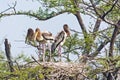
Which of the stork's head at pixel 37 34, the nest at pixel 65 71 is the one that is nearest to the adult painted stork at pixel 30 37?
the stork's head at pixel 37 34

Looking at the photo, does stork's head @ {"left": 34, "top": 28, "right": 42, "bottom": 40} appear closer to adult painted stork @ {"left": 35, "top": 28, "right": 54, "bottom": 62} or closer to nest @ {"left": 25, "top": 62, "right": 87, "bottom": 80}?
adult painted stork @ {"left": 35, "top": 28, "right": 54, "bottom": 62}

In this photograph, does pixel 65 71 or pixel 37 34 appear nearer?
pixel 65 71

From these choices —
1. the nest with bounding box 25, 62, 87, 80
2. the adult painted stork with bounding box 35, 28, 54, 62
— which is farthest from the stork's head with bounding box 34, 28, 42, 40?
the nest with bounding box 25, 62, 87, 80

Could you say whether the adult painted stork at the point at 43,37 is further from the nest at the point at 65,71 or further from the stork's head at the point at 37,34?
the nest at the point at 65,71

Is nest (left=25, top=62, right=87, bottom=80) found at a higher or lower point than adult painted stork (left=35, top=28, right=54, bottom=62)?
lower

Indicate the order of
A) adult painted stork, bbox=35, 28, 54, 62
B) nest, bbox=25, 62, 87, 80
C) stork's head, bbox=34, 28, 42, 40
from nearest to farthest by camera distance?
nest, bbox=25, 62, 87, 80 < adult painted stork, bbox=35, 28, 54, 62 < stork's head, bbox=34, 28, 42, 40

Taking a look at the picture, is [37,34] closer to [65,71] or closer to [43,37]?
[43,37]

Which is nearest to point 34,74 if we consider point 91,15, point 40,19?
point 91,15

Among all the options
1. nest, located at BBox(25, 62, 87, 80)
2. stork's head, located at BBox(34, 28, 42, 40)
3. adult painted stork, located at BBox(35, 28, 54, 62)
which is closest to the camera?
nest, located at BBox(25, 62, 87, 80)

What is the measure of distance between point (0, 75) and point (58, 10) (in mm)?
3321

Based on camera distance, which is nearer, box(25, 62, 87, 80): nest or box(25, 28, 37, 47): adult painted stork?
box(25, 62, 87, 80): nest

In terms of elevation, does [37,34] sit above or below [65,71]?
above

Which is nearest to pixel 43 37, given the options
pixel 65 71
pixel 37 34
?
pixel 37 34

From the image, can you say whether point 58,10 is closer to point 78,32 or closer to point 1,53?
point 78,32
